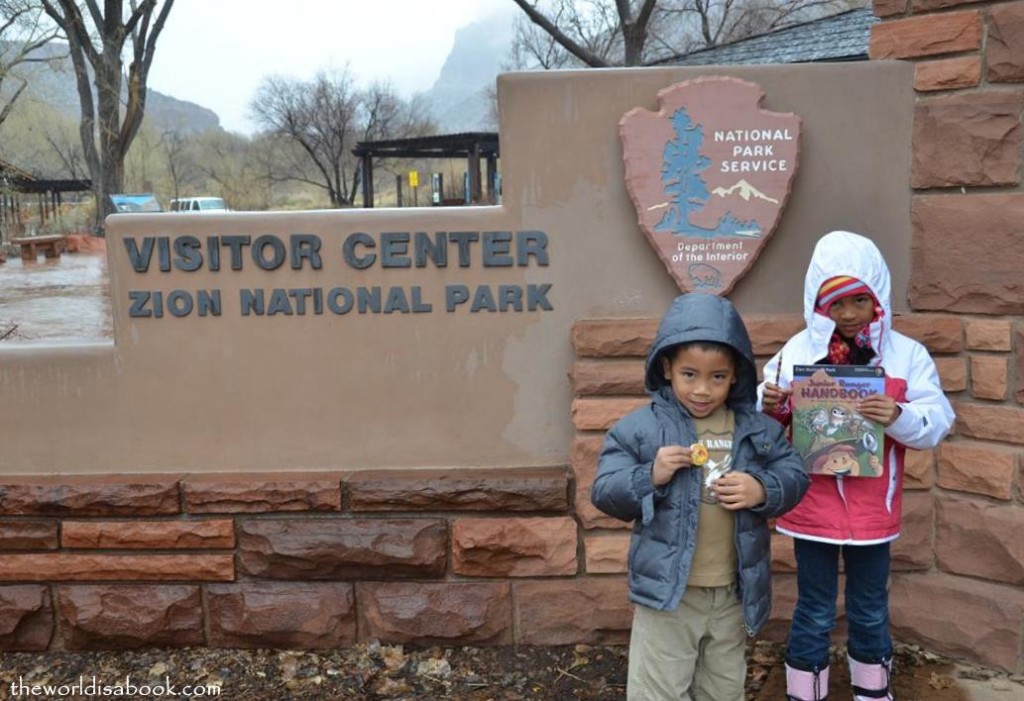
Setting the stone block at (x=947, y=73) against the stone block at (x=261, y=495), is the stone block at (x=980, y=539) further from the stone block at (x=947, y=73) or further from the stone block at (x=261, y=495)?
the stone block at (x=261, y=495)

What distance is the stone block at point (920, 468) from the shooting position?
346 cm

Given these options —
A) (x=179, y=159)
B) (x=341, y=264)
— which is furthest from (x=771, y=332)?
(x=179, y=159)

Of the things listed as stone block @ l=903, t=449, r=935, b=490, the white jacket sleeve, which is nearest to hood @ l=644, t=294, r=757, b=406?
the white jacket sleeve

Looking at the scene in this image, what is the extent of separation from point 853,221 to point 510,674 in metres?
2.24

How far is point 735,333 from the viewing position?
233 cm

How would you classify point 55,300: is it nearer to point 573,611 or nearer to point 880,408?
point 573,611

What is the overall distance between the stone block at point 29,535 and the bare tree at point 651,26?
18375 millimetres

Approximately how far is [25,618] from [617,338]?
271cm

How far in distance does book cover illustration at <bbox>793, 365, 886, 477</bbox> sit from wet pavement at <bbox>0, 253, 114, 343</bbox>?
3158 mm

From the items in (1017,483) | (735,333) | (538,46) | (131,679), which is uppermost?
(538,46)

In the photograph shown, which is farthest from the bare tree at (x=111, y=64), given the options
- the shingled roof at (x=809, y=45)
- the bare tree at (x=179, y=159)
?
the bare tree at (x=179, y=159)

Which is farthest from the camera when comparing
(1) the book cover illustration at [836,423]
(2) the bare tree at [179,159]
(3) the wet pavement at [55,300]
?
(2) the bare tree at [179,159]

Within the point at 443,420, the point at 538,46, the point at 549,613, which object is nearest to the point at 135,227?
the point at 443,420

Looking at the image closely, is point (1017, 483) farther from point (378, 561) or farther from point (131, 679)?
point (131, 679)
